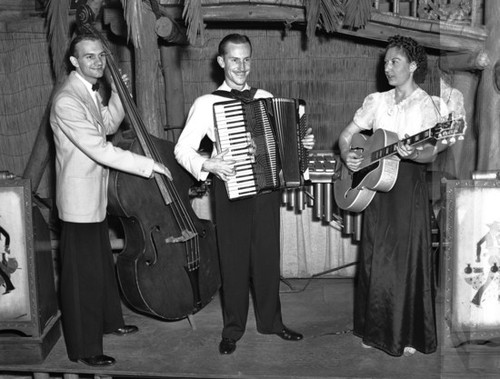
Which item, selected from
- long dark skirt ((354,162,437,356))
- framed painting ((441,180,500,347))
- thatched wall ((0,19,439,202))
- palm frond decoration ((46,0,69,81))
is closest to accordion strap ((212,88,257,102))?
long dark skirt ((354,162,437,356))

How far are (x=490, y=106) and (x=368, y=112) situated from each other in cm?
73

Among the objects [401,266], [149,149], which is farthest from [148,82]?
[401,266]

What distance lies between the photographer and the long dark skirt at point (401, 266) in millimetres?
4293

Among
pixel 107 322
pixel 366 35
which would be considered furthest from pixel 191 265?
pixel 366 35

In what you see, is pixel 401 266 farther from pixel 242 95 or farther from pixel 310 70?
pixel 310 70

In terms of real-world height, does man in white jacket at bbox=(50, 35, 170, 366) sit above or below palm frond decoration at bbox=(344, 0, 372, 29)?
below

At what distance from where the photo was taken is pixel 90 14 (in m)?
4.41

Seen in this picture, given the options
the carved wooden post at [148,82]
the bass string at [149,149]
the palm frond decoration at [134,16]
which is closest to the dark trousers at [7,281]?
the bass string at [149,149]

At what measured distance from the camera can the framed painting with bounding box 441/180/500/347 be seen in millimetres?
4242

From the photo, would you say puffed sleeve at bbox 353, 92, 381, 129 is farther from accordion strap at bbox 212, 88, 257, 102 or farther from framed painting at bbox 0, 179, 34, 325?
framed painting at bbox 0, 179, 34, 325

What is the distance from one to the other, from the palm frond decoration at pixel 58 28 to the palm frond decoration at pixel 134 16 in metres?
0.46

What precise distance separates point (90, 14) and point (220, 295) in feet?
7.49

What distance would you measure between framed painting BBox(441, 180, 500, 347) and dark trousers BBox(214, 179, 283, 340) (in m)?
0.98

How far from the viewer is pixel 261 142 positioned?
429cm
